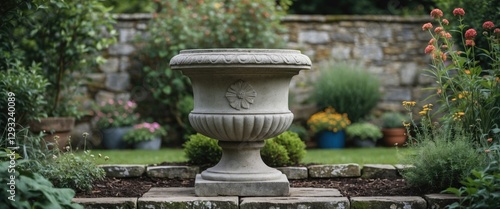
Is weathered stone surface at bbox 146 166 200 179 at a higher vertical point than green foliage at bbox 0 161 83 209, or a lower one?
lower

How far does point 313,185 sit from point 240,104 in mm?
1069

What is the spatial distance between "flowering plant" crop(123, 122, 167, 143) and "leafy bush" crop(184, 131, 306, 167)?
2971 millimetres

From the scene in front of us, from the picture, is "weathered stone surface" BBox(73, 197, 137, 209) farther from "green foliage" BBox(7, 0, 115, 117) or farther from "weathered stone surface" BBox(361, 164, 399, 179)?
"green foliage" BBox(7, 0, 115, 117)

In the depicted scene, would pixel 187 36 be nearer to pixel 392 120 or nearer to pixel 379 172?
pixel 392 120

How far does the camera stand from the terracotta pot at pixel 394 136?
9131 millimetres

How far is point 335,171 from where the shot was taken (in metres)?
5.64

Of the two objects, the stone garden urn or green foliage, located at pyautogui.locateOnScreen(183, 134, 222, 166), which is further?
green foliage, located at pyautogui.locateOnScreen(183, 134, 222, 166)

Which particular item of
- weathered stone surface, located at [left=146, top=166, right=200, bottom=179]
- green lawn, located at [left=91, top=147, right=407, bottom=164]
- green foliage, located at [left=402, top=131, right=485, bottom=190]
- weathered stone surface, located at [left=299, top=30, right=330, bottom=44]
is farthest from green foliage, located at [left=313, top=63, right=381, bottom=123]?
green foliage, located at [left=402, top=131, right=485, bottom=190]

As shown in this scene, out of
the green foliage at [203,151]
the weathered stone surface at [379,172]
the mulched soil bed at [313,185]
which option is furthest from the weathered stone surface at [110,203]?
the weathered stone surface at [379,172]

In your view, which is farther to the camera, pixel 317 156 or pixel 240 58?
pixel 317 156

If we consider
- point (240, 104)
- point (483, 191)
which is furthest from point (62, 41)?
point (483, 191)

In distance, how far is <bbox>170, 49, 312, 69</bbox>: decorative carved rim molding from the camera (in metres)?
4.51

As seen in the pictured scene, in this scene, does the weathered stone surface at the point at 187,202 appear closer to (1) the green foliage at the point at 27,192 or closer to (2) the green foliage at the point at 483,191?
(1) the green foliage at the point at 27,192

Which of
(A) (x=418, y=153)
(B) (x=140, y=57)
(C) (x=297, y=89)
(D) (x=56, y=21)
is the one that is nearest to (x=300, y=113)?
(C) (x=297, y=89)
